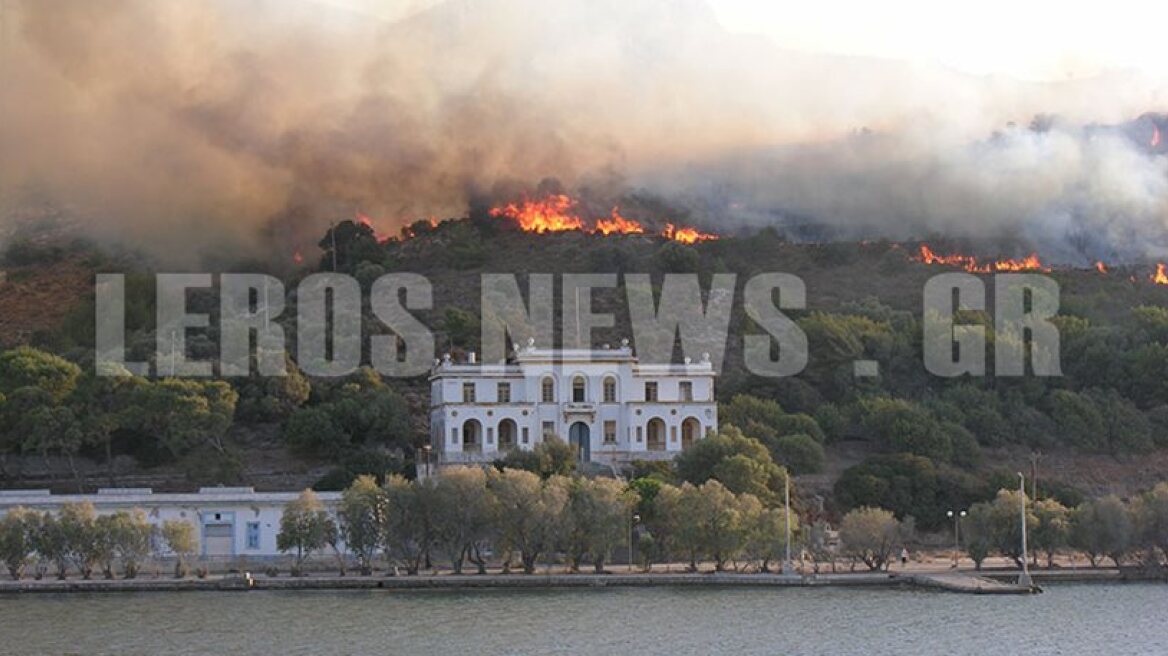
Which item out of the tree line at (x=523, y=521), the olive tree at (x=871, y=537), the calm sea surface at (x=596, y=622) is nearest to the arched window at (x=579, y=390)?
the tree line at (x=523, y=521)

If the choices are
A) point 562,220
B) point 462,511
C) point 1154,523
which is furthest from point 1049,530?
point 562,220

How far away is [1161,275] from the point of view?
413 ft

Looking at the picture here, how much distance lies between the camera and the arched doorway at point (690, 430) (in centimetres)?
9350

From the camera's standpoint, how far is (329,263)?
414ft

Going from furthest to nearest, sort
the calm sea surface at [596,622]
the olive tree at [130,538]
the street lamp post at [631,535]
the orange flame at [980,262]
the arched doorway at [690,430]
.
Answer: the orange flame at [980,262] < the arched doorway at [690,430] < the street lamp post at [631,535] < the olive tree at [130,538] < the calm sea surface at [596,622]

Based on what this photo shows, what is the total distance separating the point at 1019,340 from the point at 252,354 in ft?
117

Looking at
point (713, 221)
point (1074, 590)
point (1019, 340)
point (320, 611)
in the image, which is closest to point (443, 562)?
point (320, 611)

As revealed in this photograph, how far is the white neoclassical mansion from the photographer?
92500 mm

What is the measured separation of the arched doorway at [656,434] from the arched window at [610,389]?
1895 millimetres

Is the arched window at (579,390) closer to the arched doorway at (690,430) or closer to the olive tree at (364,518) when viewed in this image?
→ the arched doorway at (690,430)

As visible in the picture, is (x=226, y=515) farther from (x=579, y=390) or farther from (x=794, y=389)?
(x=794, y=389)

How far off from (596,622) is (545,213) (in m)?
70.4

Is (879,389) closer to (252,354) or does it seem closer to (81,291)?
(252,354)

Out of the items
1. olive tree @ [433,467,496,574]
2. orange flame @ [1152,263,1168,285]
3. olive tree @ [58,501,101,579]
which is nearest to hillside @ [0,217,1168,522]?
orange flame @ [1152,263,1168,285]
